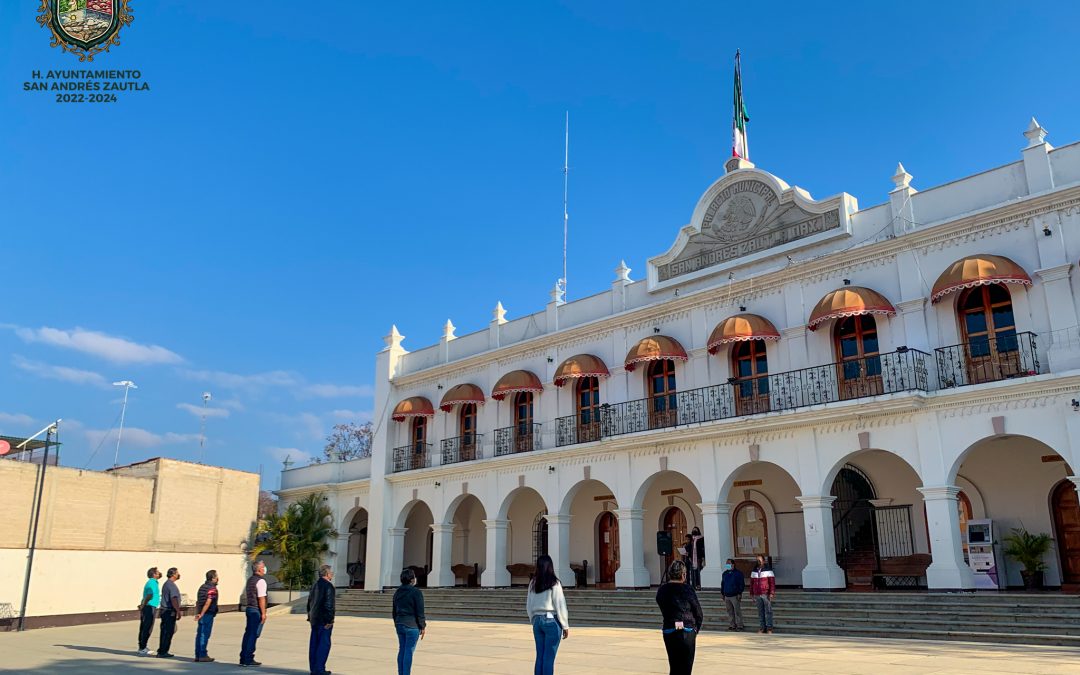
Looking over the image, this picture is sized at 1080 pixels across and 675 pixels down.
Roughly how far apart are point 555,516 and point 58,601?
532 inches

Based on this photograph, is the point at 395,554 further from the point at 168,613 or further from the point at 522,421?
the point at 168,613

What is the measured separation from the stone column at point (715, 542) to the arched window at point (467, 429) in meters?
8.89

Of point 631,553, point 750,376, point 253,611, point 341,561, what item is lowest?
point 253,611

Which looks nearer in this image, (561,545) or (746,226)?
(746,226)

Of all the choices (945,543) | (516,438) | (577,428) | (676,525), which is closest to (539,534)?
(516,438)

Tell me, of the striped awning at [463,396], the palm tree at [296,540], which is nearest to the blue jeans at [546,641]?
the striped awning at [463,396]

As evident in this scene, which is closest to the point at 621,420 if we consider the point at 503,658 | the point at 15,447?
the point at 503,658

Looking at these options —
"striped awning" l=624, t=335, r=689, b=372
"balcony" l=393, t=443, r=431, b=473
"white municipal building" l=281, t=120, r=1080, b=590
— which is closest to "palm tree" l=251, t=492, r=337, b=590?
"white municipal building" l=281, t=120, r=1080, b=590

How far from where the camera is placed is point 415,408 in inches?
1060

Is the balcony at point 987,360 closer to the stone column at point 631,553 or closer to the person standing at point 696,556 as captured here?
the person standing at point 696,556

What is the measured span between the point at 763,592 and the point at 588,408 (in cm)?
894

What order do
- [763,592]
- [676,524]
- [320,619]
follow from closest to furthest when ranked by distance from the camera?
[320,619] → [763,592] → [676,524]

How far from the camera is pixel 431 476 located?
26.3 m

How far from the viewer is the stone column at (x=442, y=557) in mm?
25250
